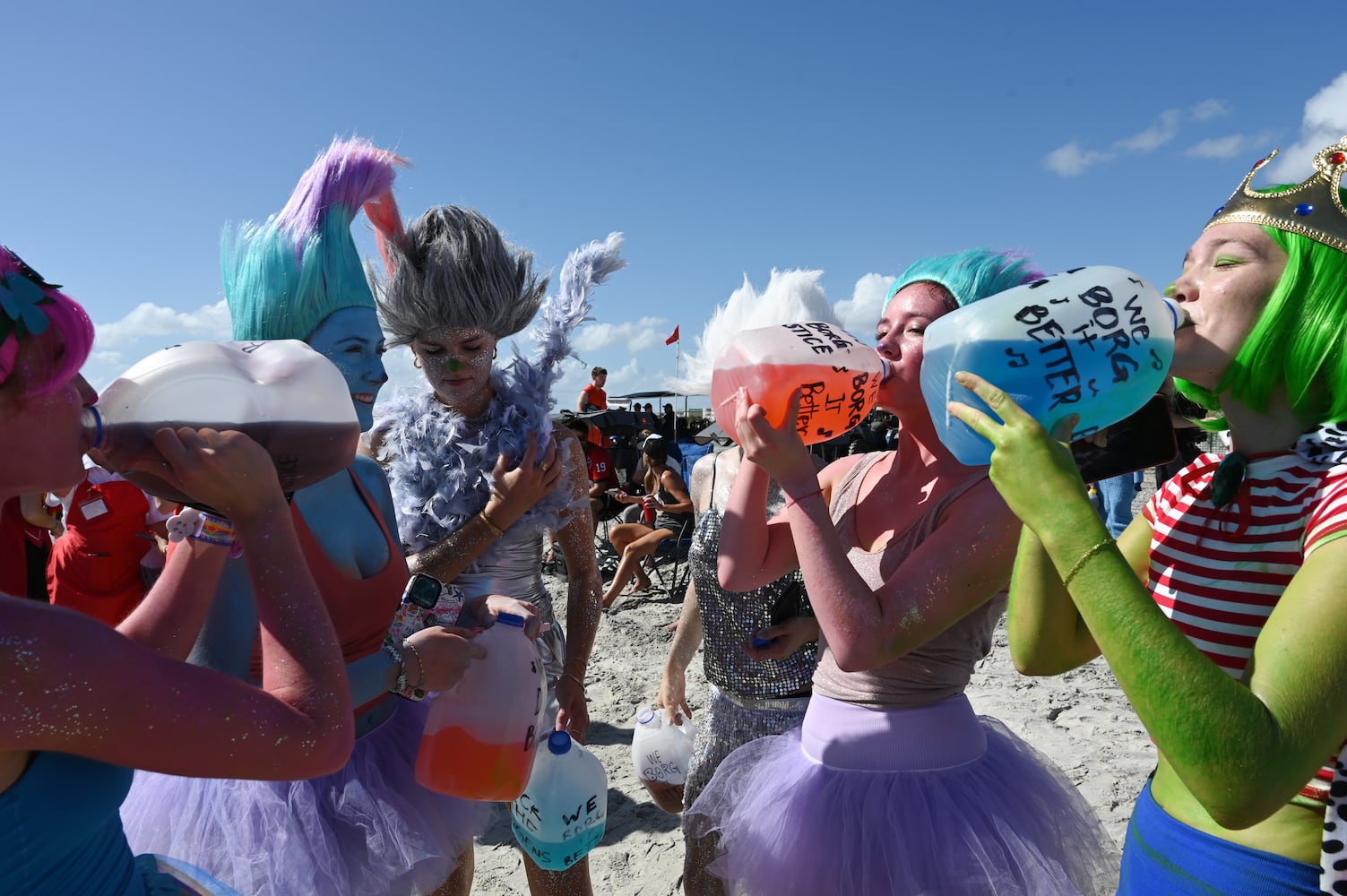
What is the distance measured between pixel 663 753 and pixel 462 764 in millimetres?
964

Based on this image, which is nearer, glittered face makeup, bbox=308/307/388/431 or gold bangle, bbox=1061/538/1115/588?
gold bangle, bbox=1061/538/1115/588

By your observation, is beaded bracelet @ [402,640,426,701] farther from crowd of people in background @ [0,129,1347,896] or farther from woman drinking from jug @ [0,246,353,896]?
woman drinking from jug @ [0,246,353,896]

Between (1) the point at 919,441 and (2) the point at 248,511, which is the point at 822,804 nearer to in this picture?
(1) the point at 919,441

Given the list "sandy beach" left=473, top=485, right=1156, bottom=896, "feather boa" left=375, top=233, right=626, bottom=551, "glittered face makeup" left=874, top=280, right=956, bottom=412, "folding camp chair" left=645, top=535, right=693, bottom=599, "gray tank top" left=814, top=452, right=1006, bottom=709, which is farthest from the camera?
"folding camp chair" left=645, top=535, right=693, bottom=599

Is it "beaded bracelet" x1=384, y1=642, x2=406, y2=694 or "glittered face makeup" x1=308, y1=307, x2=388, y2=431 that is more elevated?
"glittered face makeup" x1=308, y1=307, x2=388, y2=431

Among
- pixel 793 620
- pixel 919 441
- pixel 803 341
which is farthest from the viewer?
pixel 793 620

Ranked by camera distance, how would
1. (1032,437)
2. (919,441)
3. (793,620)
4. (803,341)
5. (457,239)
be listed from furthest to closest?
(457,239), (793,620), (919,441), (803,341), (1032,437)

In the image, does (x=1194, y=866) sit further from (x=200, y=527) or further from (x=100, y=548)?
(x=100, y=548)

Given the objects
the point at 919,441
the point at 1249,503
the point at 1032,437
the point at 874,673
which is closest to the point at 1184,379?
the point at 1249,503

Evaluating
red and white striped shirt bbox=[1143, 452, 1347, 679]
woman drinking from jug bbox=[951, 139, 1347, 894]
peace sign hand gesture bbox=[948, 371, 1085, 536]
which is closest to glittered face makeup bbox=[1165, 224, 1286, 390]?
woman drinking from jug bbox=[951, 139, 1347, 894]

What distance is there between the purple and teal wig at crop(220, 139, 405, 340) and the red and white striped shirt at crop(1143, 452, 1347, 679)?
1.89m

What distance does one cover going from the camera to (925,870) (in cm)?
156

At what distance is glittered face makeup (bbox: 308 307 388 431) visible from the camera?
2.00 m

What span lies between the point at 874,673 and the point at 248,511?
49.5 inches
